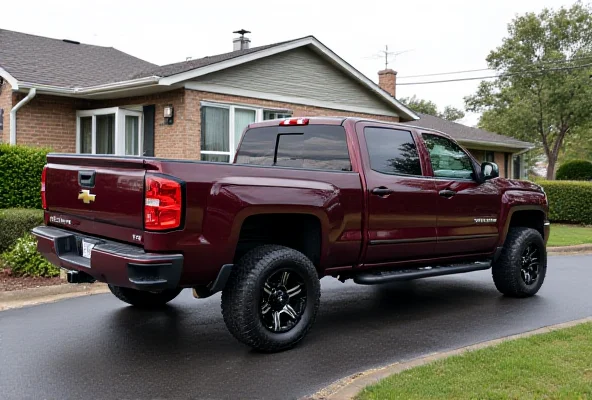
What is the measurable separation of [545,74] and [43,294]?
3389 centimetres

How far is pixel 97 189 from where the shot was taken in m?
4.97

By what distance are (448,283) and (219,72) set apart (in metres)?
8.01

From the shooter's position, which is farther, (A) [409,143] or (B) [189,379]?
(A) [409,143]

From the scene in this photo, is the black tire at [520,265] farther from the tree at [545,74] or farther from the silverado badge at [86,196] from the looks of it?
the tree at [545,74]

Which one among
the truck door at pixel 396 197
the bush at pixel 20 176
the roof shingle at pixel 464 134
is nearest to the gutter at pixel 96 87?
the bush at pixel 20 176

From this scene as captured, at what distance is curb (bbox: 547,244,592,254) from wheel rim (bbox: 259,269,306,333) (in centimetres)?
941

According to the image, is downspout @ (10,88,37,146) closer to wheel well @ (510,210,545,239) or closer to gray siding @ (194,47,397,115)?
gray siding @ (194,47,397,115)

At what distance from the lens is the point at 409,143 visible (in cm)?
670

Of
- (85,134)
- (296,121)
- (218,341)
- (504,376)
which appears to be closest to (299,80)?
(85,134)

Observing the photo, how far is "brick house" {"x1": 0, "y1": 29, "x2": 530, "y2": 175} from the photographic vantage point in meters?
13.9

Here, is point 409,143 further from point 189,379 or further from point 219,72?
point 219,72

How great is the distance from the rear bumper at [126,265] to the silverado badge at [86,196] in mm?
310

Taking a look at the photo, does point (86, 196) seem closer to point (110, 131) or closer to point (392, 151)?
point (392, 151)

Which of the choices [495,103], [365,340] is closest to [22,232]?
[365,340]
